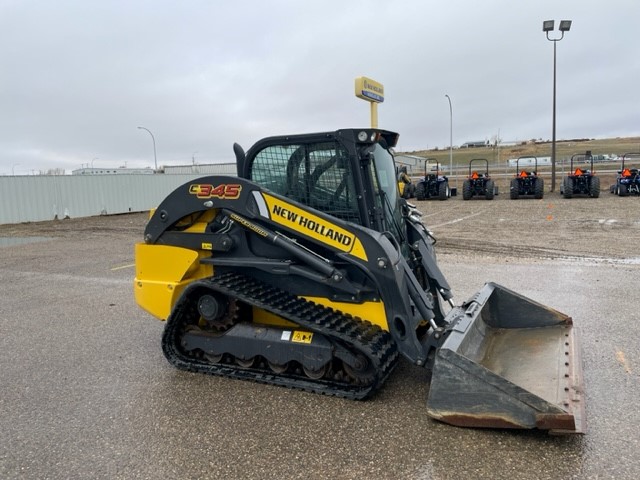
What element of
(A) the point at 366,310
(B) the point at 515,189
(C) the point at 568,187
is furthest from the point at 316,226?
(B) the point at 515,189

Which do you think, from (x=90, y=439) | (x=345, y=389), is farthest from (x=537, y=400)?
(x=90, y=439)

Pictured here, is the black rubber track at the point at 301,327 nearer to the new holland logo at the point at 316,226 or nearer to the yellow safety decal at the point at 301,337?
the yellow safety decal at the point at 301,337

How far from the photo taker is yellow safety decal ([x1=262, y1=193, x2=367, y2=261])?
3.89 meters

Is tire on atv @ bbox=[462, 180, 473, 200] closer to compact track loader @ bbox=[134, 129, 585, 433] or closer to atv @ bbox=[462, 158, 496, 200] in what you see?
atv @ bbox=[462, 158, 496, 200]

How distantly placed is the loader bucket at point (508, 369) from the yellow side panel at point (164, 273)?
2230mm

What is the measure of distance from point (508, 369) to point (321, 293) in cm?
154

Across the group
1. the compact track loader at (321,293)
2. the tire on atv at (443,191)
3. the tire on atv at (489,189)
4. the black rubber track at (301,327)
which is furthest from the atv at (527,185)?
the black rubber track at (301,327)

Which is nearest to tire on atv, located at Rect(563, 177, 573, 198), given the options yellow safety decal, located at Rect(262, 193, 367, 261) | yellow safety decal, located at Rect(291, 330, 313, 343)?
yellow safety decal, located at Rect(262, 193, 367, 261)

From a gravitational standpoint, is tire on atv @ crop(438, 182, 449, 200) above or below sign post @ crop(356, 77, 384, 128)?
below

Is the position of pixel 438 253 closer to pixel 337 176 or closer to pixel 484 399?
pixel 337 176

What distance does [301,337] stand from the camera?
3967 mm

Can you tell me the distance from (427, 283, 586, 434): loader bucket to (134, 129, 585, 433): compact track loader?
12mm

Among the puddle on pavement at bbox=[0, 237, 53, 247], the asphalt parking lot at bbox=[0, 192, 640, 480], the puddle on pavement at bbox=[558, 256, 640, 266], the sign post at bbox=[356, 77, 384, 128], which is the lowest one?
the asphalt parking lot at bbox=[0, 192, 640, 480]

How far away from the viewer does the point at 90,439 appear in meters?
3.38
